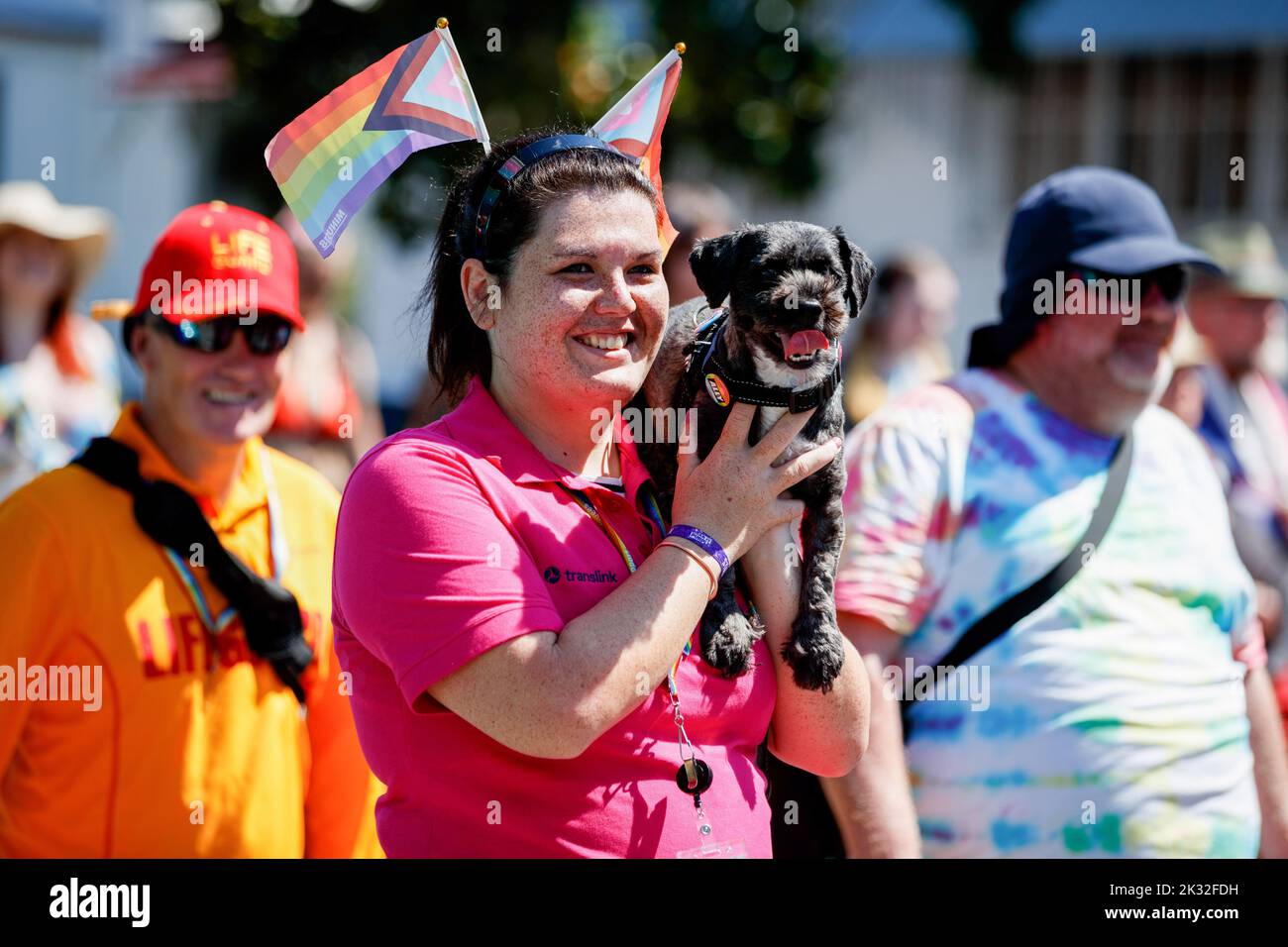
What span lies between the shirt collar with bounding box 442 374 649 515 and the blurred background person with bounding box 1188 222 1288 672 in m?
3.54

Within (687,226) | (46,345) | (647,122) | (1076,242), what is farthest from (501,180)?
(46,345)

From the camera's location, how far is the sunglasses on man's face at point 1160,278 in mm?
3900

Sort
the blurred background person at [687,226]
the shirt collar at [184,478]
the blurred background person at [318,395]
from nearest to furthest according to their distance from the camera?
the shirt collar at [184,478] < the blurred background person at [687,226] < the blurred background person at [318,395]

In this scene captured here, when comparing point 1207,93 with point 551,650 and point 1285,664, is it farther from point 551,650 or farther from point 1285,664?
point 551,650

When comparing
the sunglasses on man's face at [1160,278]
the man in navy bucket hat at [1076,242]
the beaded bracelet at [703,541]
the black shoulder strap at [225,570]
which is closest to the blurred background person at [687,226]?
the man in navy bucket hat at [1076,242]

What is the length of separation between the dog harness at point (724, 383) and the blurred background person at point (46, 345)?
12.0 ft

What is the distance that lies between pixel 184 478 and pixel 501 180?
1420mm

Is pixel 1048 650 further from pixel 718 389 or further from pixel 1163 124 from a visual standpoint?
pixel 1163 124

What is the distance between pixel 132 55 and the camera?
575 inches

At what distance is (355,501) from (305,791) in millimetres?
1356

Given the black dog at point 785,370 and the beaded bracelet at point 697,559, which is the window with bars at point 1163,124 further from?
the beaded bracelet at point 697,559

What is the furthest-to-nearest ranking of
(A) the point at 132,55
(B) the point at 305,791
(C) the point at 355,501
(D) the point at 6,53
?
(D) the point at 6,53, (A) the point at 132,55, (B) the point at 305,791, (C) the point at 355,501

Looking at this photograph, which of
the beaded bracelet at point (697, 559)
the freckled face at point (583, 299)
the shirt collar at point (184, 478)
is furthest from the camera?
the shirt collar at point (184, 478)
